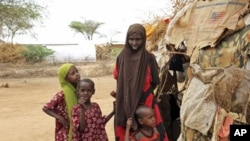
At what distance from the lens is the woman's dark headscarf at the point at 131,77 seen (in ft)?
10.5

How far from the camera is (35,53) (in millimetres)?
23812

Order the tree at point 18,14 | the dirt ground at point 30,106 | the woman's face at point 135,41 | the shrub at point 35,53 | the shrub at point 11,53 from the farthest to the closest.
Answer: the shrub at point 35,53 → the shrub at point 11,53 → the tree at point 18,14 → the dirt ground at point 30,106 → the woman's face at point 135,41

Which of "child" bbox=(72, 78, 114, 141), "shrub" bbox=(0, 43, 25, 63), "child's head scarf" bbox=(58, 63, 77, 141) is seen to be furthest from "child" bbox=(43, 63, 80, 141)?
"shrub" bbox=(0, 43, 25, 63)

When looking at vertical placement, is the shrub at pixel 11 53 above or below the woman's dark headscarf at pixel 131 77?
below

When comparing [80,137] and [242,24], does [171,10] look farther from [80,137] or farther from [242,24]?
[80,137]

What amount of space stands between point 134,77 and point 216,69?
719 mm

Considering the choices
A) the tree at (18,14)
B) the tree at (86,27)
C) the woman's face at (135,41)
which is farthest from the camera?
the tree at (86,27)

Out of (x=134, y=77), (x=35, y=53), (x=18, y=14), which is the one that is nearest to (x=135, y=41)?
(x=134, y=77)

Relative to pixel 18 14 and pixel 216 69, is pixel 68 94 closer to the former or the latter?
pixel 216 69

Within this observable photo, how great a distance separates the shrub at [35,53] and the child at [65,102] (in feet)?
67.6

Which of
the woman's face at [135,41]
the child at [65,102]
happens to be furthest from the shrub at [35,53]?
the woman's face at [135,41]

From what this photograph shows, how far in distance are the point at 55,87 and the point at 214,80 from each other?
12.8 m

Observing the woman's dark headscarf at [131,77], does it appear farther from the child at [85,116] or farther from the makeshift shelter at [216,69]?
the makeshift shelter at [216,69]

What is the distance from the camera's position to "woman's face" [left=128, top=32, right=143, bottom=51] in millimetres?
3174
